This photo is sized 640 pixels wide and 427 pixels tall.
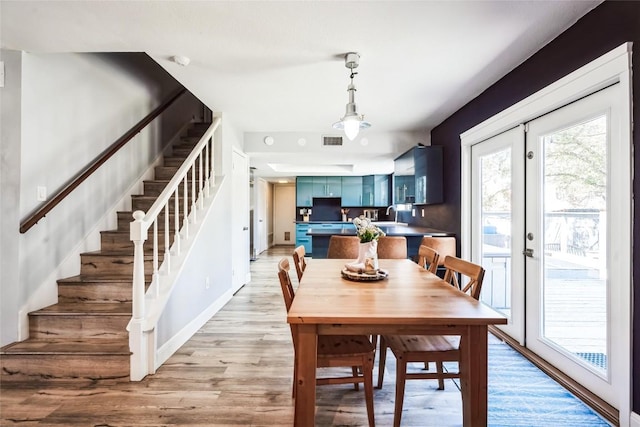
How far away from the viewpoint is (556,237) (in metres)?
2.19

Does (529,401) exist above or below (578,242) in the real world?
below

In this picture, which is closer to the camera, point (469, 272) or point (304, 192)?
point (469, 272)

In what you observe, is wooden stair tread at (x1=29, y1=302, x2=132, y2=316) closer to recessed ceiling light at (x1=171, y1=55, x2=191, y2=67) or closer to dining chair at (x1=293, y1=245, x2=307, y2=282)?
dining chair at (x1=293, y1=245, x2=307, y2=282)

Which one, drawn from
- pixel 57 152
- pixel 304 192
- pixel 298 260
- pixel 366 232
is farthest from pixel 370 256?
pixel 304 192

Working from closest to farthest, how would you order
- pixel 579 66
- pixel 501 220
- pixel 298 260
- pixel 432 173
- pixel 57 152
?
pixel 579 66 < pixel 298 260 < pixel 57 152 < pixel 501 220 < pixel 432 173

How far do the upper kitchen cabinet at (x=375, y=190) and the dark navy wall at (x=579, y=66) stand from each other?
402cm

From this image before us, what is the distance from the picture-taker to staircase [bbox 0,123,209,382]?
208 cm

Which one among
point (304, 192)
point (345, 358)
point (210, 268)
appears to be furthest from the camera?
point (304, 192)

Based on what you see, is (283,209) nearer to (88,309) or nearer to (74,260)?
(74,260)

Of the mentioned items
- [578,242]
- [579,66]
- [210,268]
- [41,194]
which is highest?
[579,66]

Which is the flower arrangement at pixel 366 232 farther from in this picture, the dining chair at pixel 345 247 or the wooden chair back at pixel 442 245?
the wooden chair back at pixel 442 245

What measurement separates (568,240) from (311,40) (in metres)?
2.24

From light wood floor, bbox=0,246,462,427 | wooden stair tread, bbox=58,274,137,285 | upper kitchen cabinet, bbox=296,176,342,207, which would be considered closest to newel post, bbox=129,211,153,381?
light wood floor, bbox=0,246,462,427

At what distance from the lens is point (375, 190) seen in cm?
770
